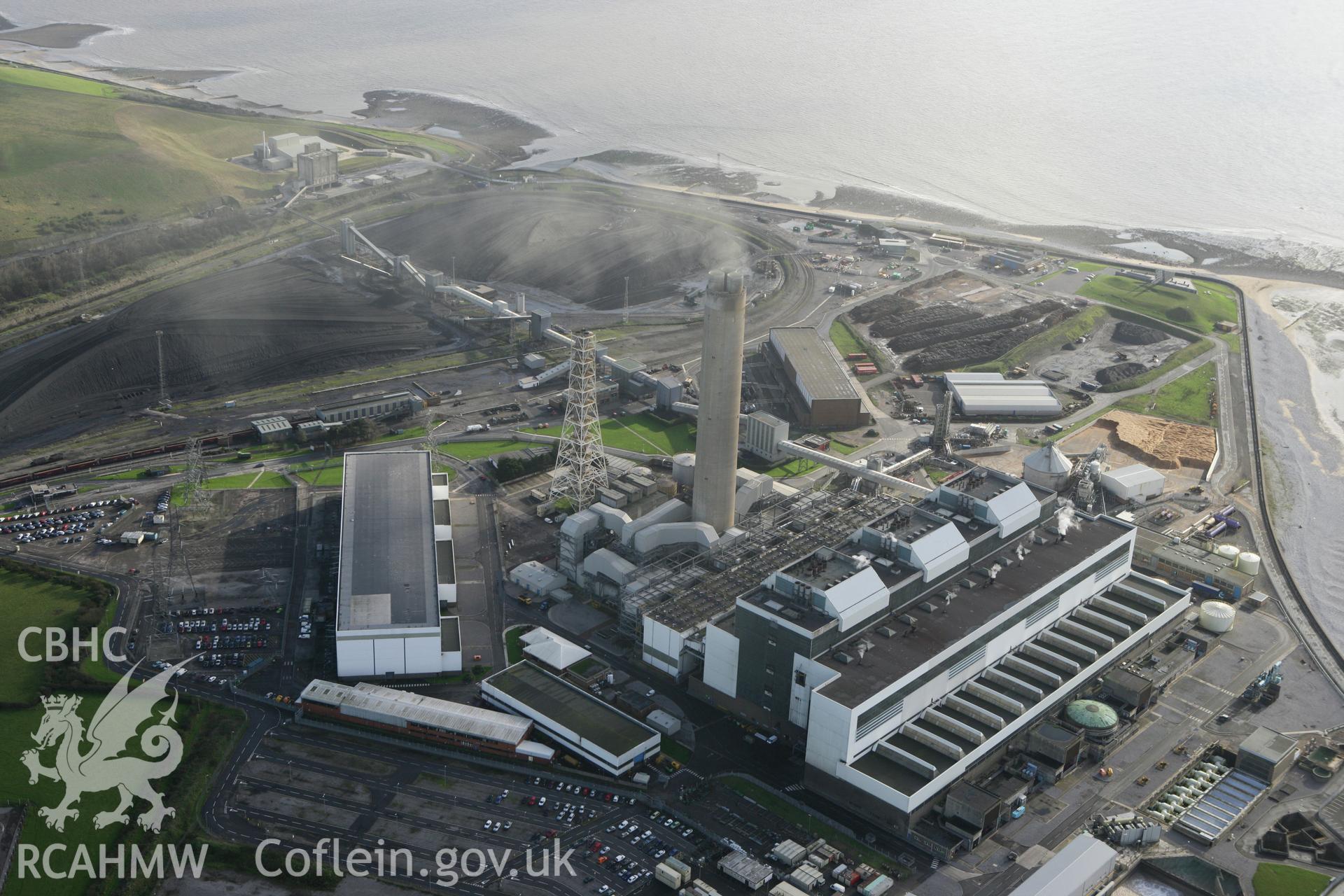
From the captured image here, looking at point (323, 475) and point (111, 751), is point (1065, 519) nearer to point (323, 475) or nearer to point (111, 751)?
point (323, 475)

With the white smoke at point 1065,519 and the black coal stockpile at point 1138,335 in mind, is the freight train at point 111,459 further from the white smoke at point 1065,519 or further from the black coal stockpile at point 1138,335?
the black coal stockpile at point 1138,335

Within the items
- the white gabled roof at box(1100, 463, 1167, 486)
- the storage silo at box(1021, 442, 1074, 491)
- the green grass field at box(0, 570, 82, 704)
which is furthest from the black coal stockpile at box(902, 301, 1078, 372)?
the green grass field at box(0, 570, 82, 704)

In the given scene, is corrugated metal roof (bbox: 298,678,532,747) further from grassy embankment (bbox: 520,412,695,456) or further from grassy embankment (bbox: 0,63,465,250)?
grassy embankment (bbox: 0,63,465,250)

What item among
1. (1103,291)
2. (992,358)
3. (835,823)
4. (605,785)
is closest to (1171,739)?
(835,823)

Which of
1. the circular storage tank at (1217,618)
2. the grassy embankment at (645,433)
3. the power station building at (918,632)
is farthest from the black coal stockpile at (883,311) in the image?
the circular storage tank at (1217,618)

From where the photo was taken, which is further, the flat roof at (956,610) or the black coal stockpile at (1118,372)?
the black coal stockpile at (1118,372)

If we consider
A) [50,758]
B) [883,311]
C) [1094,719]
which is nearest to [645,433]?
[883,311]
